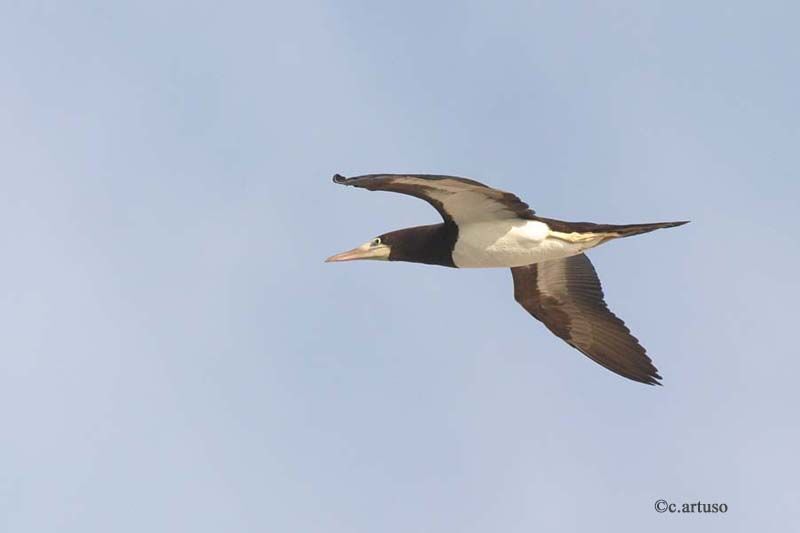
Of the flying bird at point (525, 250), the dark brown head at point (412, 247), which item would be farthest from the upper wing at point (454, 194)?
the dark brown head at point (412, 247)

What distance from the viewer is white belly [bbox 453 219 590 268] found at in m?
19.0

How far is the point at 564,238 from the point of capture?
1898 centimetres

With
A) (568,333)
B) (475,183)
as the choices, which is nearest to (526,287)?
(568,333)

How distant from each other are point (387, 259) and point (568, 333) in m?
3.66

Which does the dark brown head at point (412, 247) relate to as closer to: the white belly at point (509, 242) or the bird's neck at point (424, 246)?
the bird's neck at point (424, 246)

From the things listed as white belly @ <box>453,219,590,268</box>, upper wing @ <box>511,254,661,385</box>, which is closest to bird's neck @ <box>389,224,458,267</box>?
white belly @ <box>453,219,590,268</box>

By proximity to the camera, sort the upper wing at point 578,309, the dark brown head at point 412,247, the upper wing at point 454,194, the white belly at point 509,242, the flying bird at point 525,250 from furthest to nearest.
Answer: the upper wing at point 578,309 → the dark brown head at point 412,247 → the white belly at point 509,242 → the flying bird at point 525,250 → the upper wing at point 454,194

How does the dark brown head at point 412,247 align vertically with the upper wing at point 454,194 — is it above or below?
below

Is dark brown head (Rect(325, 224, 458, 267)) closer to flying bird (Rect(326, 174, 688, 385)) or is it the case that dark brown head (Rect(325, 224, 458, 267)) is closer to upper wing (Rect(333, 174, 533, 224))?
flying bird (Rect(326, 174, 688, 385))

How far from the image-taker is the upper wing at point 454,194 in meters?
16.2

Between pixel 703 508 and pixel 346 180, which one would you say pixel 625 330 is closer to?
pixel 703 508

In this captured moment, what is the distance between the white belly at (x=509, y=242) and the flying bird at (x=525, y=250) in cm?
1

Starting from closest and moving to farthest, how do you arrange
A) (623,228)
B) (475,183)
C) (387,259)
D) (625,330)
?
1. (475,183)
2. (623,228)
3. (387,259)
4. (625,330)

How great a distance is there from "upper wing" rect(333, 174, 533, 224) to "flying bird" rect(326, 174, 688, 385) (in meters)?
0.01
